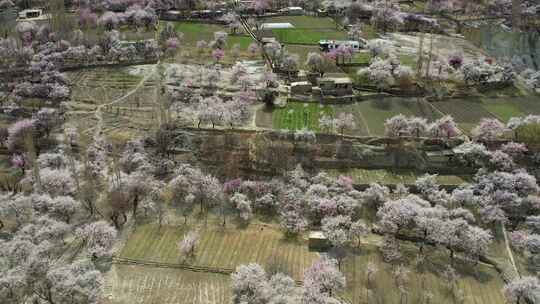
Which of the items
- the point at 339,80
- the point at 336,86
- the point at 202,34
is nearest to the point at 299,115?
the point at 336,86

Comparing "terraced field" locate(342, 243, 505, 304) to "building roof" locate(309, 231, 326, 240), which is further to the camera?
"building roof" locate(309, 231, 326, 240)

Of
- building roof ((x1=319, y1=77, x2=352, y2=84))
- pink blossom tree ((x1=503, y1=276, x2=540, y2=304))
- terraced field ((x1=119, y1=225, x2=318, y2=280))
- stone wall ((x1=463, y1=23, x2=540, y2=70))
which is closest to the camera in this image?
pink blossom tree ((x1=503, y1=276, x2=540, y2=304))

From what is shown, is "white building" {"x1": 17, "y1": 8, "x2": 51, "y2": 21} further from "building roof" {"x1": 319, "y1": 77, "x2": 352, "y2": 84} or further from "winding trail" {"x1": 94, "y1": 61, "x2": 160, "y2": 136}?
"building roof" {"x1": 319, "y1": 77, "x2": 352, "y2": 84}

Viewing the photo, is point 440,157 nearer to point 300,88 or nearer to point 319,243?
point 319,243

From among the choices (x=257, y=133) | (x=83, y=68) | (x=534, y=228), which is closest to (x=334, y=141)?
(x=257, y=133)

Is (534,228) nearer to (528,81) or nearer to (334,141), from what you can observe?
(334,141)

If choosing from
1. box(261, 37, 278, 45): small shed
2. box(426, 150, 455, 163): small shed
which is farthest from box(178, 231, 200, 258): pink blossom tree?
box(261, 37, 278, 45): small shed

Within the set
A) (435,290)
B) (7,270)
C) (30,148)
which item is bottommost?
(435,290)
